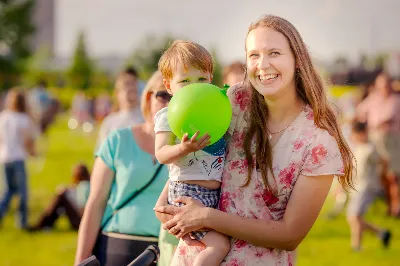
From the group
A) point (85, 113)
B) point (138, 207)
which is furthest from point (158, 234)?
point (85, 113)

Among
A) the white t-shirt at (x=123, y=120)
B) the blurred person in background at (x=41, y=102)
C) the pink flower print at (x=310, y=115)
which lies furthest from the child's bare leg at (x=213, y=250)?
the blurred person in background at (x=41, y=102)

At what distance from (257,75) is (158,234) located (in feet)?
4.51

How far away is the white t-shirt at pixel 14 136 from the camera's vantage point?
10523mm

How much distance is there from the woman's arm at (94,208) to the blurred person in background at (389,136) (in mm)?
8678

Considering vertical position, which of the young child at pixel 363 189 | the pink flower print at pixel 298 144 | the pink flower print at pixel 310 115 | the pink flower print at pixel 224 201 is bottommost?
the young child at pixel 363 189

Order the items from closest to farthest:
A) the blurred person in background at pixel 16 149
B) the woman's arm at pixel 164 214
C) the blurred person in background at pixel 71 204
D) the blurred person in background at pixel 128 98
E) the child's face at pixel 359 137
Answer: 1. the woman's arm at pixel 164 214
2. the blurred person in background at pixel 128 98
3. the child's face at pixel 359 137
4. the blurred person in background at pixel 71 204
5. the blurred person in background at pixel 16 149

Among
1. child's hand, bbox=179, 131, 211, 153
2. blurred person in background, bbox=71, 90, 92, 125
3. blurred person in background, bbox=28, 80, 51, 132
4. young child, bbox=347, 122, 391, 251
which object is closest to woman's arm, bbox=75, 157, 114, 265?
child's hand, bbox=179, 131, 211, 153

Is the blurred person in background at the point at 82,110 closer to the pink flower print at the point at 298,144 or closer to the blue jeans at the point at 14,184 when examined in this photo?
the blue jeans at the point at 14,184

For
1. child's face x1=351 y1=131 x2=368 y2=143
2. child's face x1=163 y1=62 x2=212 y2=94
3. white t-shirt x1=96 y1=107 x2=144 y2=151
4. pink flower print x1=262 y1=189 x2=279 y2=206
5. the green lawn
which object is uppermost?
child's face x1=163 y1=62 x2=212 y2=94

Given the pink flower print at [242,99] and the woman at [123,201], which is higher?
the pink flower print at [242,99]

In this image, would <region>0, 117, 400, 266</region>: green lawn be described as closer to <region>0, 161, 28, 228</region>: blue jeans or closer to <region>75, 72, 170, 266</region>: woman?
<region>0, 161, 28, 228</region>: blue jeans

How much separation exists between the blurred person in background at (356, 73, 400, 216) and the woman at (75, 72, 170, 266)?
28.1 feet

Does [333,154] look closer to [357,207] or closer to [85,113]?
[357,207]

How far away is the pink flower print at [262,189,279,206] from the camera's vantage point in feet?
8.48
